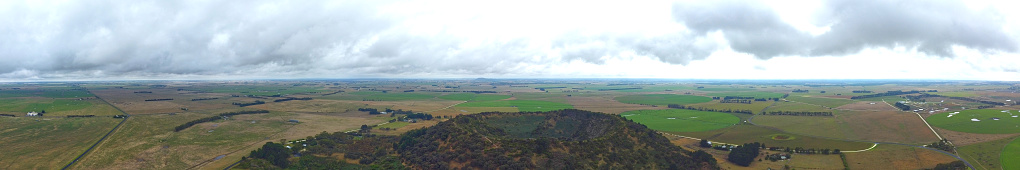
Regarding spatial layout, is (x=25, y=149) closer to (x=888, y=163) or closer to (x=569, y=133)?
(x=569, y=133)

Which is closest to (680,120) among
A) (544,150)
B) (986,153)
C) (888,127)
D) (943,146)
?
(888,127)

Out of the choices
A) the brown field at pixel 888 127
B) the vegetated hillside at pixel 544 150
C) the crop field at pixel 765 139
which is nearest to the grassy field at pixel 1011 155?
the brown field at pixel 888 127

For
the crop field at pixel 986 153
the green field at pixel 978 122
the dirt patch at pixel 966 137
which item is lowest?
the crop field at pixel 986 153

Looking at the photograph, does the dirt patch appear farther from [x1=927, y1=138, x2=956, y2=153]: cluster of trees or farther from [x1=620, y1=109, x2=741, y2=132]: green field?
[x1=620, y1=109, x2=741, y2=132]: green field

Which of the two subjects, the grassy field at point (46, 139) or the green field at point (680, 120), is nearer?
the grassy field at point (46, 139)

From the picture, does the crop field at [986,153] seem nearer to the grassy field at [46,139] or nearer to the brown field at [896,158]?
the brown field at [896,158]

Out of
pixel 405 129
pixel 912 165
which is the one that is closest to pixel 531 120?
pixel 405 129
